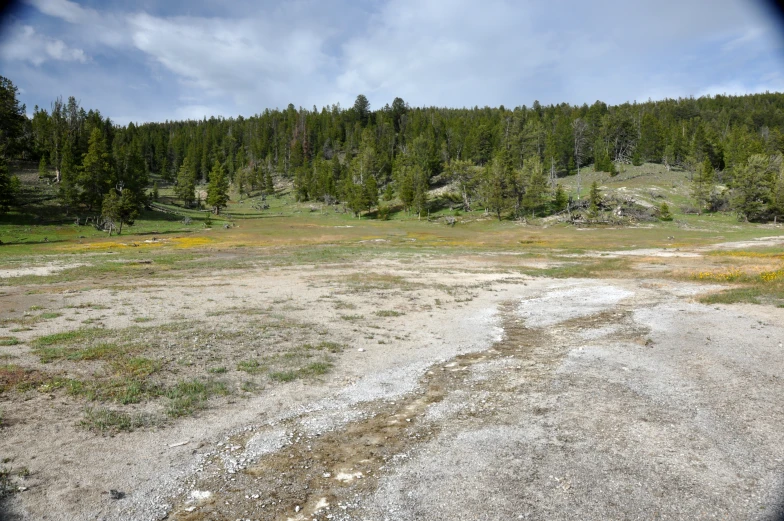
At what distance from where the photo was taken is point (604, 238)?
72938mm

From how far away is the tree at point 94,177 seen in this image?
8625 centimetres

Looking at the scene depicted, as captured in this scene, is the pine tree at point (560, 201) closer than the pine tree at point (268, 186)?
Yes

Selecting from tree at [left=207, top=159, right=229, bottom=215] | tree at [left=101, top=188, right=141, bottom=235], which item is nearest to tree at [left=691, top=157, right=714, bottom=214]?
tree at [left=207, top=159, right=229, bottom=215]

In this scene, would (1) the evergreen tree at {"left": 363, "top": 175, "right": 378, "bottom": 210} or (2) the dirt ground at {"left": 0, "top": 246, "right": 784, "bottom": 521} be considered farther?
(1) the evergreen tree at {"left": 363, "top": 175, "right": 378, "bottom": 210}

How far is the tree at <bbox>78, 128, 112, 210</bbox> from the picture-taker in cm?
8625

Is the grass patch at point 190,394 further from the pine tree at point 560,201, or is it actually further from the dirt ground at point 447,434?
the pine tree at point 560,201

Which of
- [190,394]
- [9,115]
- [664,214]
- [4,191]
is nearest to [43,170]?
[9,115]

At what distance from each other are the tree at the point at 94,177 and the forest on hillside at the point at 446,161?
23 cm

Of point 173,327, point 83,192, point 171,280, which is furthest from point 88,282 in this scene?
point 83,192

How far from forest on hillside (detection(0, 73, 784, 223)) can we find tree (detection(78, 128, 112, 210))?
0.76 feet

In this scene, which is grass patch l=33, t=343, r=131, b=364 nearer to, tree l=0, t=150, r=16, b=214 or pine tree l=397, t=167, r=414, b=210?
tree l=0, t=150, r=16, b=214

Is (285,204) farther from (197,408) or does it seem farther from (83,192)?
(197,408)

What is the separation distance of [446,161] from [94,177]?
357ft

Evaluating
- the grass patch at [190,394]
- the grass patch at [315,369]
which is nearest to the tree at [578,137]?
the grass patch at [315,369]
